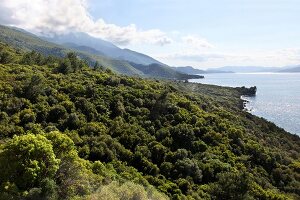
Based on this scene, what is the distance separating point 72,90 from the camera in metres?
65.8

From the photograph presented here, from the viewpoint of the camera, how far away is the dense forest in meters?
28.8

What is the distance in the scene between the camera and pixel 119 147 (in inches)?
2045

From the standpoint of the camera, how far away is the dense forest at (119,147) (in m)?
28.8

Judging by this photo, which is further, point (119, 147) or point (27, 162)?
point (119, 147)

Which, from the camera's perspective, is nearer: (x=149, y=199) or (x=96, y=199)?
(x=96, y=199)

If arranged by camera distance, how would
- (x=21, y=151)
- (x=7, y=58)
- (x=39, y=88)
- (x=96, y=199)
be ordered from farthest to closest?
(x=7, y=58), (x=39, y=88), (x=21, y=151), (x=96, y=199)

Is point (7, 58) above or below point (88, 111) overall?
above

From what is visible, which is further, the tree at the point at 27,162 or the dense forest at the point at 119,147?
the dense forest at the point at 119,147

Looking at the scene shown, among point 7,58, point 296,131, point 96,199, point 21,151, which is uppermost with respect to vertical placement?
point 7,58

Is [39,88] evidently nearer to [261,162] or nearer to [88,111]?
[88,111]

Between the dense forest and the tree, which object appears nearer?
the tree

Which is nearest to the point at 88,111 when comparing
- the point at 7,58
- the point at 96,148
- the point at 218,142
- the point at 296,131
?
the point at 96,148

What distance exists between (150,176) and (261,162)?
942 inches

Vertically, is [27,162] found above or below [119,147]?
above
